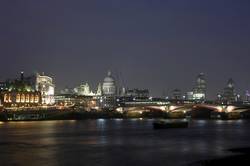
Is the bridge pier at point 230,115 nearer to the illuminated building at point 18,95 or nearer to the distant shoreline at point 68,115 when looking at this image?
the distant shoreline at point 68,115

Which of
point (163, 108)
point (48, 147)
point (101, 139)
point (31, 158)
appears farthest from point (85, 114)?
point (31, 158)

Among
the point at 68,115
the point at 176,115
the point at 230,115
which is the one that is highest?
the point at 68,115

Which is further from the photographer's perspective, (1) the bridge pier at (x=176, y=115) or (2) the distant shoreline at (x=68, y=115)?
(1) the bridge pier at (x=176, y=115)

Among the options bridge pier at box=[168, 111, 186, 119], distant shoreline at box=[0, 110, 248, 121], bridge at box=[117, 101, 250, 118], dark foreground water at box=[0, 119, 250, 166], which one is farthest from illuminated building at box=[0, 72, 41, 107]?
dark foreground water at box=[0, 119, 250, 166]

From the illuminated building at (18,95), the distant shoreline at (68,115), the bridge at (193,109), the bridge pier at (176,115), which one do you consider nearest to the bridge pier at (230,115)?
the bridge at (193,109)

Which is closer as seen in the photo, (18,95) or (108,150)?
(108,150)

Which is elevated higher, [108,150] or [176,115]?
[176,115]

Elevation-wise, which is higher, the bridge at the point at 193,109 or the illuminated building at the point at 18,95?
the illuminated building at the point at 18,95

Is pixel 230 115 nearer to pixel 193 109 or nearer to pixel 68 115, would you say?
pixel 193 109

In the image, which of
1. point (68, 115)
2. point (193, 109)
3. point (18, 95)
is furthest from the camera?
point (18, 95)

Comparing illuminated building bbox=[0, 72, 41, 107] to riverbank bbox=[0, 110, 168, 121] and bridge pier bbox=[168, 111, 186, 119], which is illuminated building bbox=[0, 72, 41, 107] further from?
bridge pier bbox=[168, 111, 186, 119]

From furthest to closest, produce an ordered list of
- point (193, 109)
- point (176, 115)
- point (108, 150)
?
point (193, 109)
point (176, 115)
point (108, 150)

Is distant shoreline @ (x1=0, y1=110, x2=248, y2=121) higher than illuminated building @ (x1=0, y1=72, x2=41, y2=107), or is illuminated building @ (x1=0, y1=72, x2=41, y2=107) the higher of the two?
illuminated building @ (x1=0, y1=72, x2=41, y2=107)

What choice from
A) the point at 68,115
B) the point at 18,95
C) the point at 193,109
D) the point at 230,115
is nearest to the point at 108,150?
the point at 230,115
